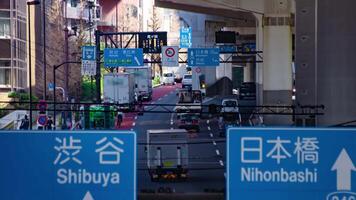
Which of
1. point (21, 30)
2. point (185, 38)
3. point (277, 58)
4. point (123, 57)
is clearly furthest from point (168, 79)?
point (277, 58)

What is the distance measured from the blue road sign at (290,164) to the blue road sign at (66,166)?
33.9 inches

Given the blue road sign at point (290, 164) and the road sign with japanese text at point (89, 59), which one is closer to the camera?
the blue road sign at point (290, 164)

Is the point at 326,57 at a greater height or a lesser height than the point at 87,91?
greater

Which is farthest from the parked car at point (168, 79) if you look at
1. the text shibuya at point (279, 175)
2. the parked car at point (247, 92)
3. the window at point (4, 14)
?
the text shibuya at point (279, 175)

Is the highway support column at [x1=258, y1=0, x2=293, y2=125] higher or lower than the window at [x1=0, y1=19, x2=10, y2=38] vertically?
lower

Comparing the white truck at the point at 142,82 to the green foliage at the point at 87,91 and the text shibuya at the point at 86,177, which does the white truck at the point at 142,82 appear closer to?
the green foliage at the point at 87,91

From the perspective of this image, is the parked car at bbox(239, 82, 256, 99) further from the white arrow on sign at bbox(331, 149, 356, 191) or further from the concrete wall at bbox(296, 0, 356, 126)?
the white arrow on sign at bbox(331, 149, 356, 191)

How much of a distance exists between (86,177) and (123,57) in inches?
1888

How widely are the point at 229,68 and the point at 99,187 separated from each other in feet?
337

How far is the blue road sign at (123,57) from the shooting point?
52.7 m

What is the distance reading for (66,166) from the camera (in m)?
5.71

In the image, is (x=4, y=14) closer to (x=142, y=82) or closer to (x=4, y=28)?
(x=4, y=28)

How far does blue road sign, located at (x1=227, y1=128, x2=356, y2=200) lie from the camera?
5703 mm

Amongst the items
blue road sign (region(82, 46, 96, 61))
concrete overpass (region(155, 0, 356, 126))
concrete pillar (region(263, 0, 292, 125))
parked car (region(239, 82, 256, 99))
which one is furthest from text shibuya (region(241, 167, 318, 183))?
parked car (region(239, 82, 256, 99))
